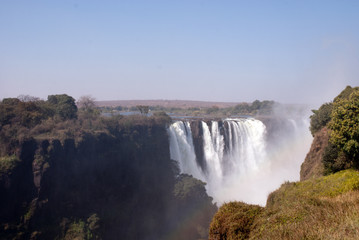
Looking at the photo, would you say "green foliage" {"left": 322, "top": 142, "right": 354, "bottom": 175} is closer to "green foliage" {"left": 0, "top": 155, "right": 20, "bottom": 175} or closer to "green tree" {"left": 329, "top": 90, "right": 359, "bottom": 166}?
"green tree" {"left": 329, "top": 90, "right": 359, "bottom": 166}

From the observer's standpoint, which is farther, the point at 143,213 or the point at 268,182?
the point at 268,182

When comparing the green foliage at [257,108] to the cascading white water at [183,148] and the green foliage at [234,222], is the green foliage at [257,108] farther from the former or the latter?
the green foliage at [234,222]

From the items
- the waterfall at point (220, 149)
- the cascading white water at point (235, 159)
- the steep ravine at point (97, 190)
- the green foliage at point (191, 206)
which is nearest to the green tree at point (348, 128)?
the steep ravine at point (97, 190)

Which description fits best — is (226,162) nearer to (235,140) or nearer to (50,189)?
(235,140)

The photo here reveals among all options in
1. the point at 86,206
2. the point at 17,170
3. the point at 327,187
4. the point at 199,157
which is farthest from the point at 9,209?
the point at 199,157

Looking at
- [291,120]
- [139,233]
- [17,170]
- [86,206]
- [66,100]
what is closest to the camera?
[17,170]

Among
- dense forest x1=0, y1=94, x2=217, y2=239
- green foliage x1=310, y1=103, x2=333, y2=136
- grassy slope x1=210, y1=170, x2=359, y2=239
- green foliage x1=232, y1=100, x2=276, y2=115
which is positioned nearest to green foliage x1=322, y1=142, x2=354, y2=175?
grassy slope x1=210, y1=170, x2=359, y2=239

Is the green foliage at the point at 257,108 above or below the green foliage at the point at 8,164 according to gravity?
above
